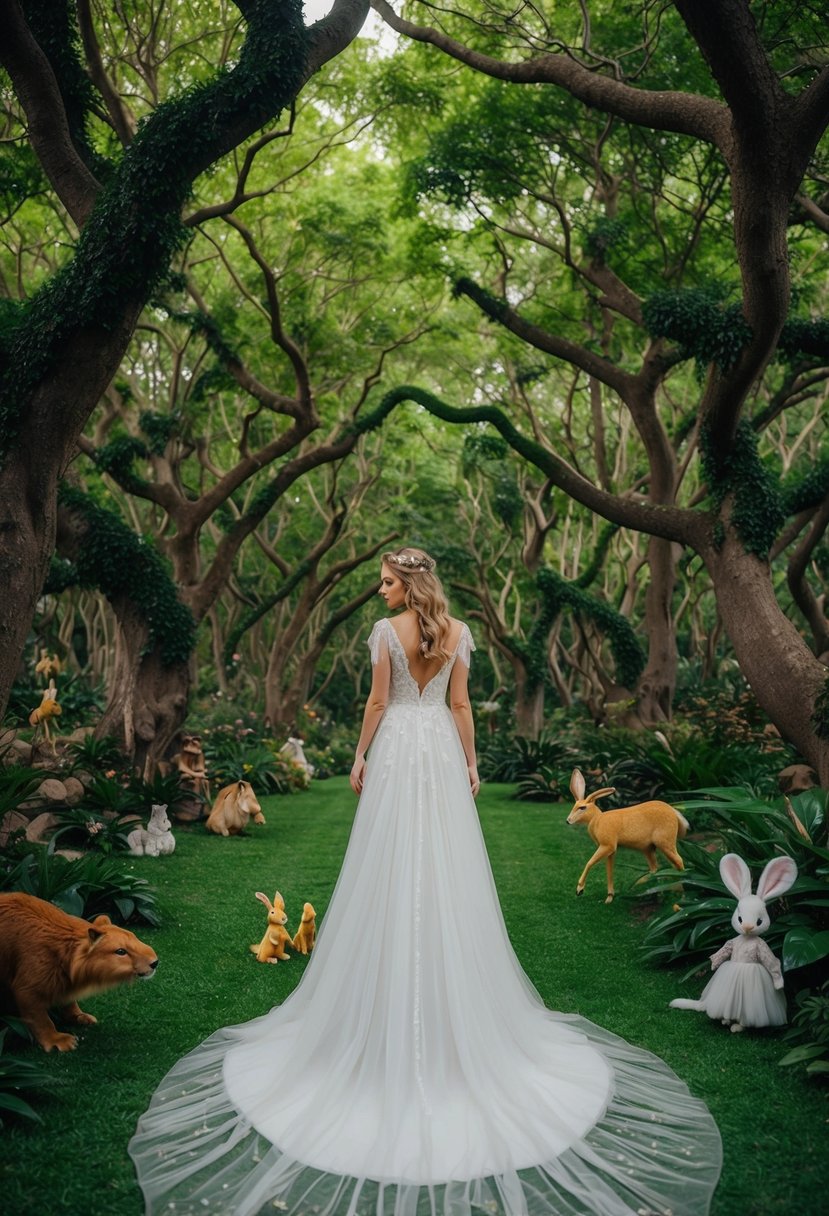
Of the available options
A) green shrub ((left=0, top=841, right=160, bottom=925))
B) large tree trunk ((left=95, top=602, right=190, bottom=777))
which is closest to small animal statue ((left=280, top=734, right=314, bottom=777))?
large tree trunk ((left=95, top=602, right=190, bottom=777))

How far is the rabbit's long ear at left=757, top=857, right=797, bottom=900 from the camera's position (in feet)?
14.7

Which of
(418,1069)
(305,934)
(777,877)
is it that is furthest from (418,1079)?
(305,934)

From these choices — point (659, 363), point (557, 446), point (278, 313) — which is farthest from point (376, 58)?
→ point (557, 446)

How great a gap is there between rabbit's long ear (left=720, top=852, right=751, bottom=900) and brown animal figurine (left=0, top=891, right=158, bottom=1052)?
108 inches

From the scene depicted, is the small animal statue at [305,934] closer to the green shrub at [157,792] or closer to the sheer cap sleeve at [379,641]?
the sheer cap sleeve at [379,641]

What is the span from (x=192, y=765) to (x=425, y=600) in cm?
807

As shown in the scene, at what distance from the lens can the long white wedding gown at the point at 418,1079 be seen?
3086 mm

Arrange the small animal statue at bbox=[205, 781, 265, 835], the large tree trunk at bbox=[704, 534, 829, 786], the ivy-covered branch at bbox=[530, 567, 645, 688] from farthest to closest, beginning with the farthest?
1. the ivy-covered branch at bbox=[530, 567, 645, 688]
2. the small animal statue at bbox=[205, 781, 265, 835]
3. the large tree trunk at bbox=[704, 534, 829, 786]

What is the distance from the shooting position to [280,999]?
5.23 metres

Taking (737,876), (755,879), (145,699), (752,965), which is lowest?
(752,965)

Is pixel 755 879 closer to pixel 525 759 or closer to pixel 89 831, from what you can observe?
pixel 89 831

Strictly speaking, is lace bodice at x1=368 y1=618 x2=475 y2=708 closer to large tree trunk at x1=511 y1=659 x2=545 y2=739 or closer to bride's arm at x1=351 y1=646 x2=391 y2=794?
bride's arm at x1=351 y1=646 x2=391 y2=794

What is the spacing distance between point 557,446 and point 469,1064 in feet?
61.5

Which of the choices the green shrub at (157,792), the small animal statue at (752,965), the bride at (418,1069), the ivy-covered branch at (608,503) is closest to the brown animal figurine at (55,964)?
the bride at (418,1069)
